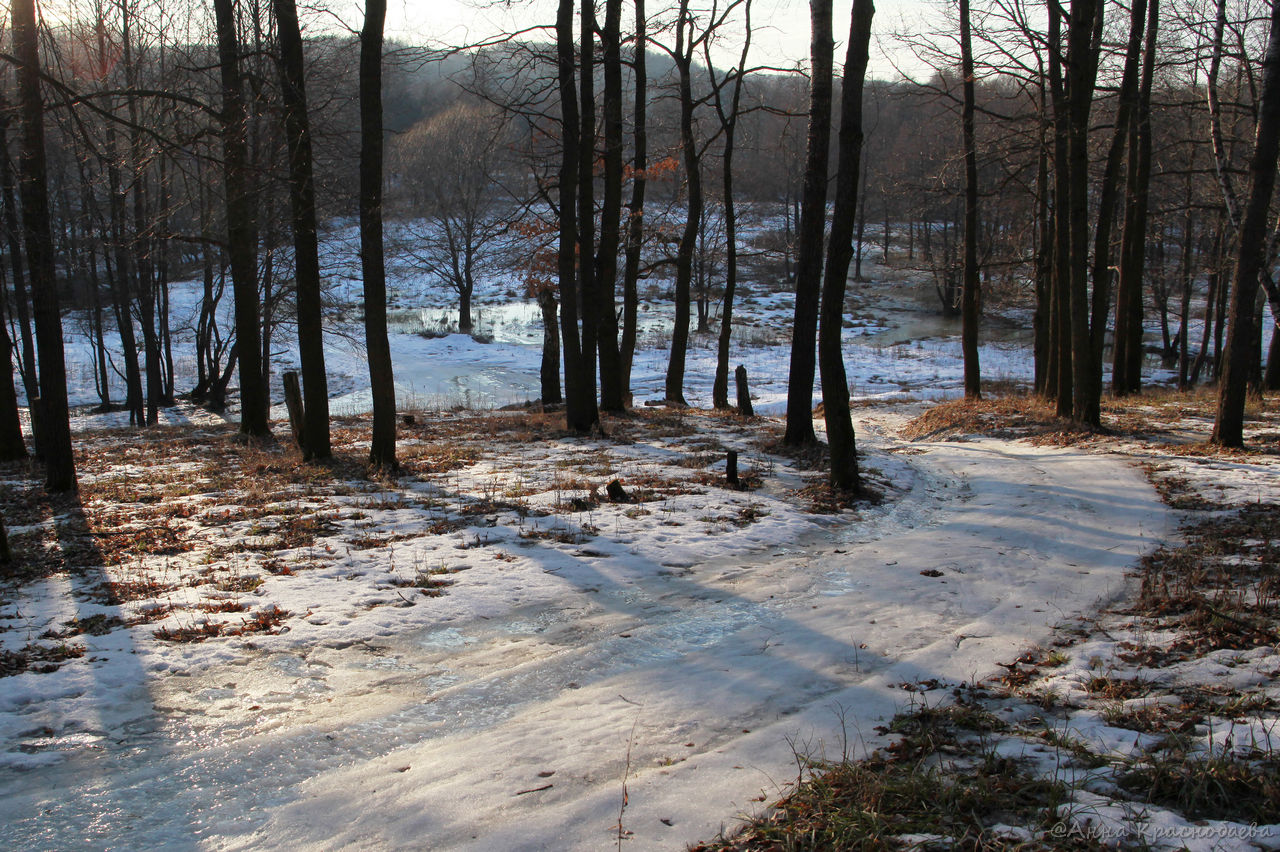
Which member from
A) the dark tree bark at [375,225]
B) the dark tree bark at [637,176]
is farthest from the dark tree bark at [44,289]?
the dark tree bark at [637,176]

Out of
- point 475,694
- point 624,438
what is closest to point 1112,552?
point 475,694

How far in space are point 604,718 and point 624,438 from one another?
935 centimetres

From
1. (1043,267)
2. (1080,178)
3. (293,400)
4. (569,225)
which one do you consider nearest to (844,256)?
(569,225)

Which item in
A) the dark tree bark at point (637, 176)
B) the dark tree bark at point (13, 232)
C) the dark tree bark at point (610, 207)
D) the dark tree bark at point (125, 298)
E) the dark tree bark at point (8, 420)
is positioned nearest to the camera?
the dark tree bark at point (13, 232)

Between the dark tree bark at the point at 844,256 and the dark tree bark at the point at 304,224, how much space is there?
670 centimetres

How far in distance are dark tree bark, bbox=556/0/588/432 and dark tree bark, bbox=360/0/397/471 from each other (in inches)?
139

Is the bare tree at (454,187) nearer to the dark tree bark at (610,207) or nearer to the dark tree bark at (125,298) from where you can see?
the dark tree bark at (125,298)

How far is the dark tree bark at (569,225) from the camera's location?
1324cm

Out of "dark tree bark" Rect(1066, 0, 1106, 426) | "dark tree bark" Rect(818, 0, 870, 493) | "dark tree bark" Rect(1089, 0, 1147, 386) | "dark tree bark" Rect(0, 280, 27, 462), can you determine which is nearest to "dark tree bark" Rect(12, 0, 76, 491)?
"dark tree bark" Rect(0, 280, 27, 462)

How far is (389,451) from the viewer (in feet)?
36.0

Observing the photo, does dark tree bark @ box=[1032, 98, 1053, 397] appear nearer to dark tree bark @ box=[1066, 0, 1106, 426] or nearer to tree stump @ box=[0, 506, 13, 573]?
dark tree bark @ box=[1066, 0, 1106, 426]

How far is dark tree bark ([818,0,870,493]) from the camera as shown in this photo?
9.02 meters

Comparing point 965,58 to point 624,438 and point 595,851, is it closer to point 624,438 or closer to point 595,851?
point 624,438

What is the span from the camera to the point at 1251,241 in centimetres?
1052
